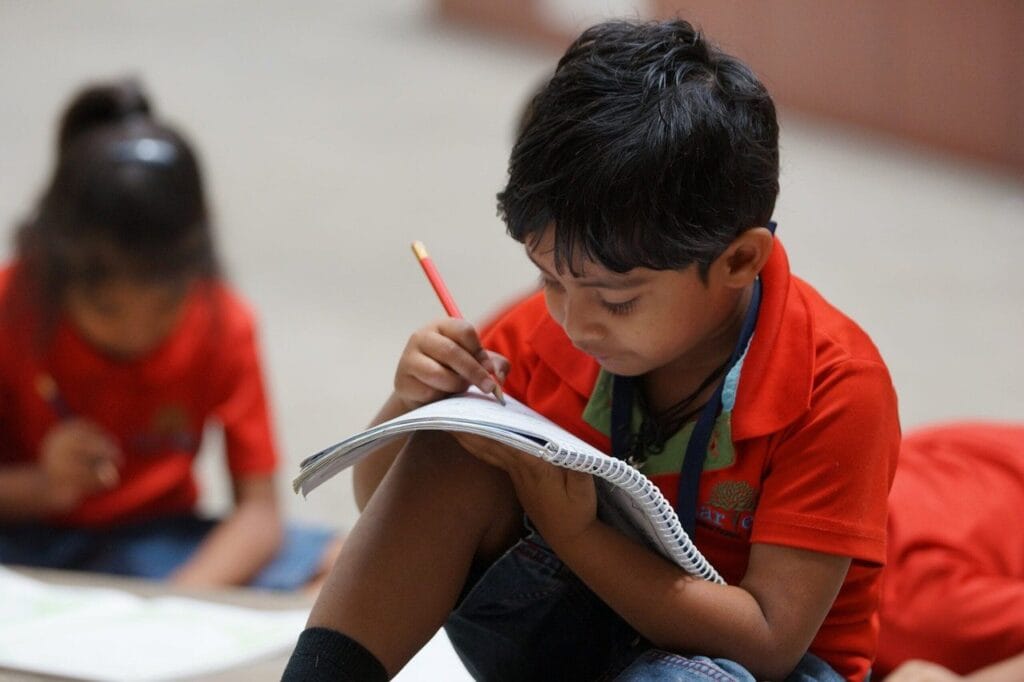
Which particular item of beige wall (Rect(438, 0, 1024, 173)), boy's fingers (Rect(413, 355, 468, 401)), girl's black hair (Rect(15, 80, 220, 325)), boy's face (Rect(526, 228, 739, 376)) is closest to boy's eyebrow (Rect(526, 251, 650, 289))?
boy's face (Rect(526, 228, 739, 376))

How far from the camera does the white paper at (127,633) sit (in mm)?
1424

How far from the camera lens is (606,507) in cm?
107

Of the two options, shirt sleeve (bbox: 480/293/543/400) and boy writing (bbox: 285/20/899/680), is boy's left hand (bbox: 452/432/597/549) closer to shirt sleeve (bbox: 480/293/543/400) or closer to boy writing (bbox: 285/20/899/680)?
boy writing (bbox: 285/20/899/680)

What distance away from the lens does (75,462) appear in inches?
69.3

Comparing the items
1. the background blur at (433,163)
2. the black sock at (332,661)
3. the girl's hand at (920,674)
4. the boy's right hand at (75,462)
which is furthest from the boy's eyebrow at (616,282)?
the background blur at (433,163)

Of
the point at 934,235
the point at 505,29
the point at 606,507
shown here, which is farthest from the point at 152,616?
the point at 505,29

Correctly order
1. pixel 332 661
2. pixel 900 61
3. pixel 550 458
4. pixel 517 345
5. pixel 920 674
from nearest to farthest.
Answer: pixel 550 458 → pixel 332 661 → pixel 517 345 → pixel 920 674 → pixel 900 61

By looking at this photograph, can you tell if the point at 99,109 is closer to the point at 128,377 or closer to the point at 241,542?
the point at 128,377

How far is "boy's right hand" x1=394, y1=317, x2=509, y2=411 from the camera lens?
106 centimetres

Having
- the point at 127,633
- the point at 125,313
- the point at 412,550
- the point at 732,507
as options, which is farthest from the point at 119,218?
the point at 732,507

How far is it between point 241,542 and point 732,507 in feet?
2.81

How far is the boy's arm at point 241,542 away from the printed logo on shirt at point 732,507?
0.83m

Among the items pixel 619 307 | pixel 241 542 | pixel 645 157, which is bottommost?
pixel 241 542

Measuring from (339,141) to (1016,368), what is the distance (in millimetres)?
1737
